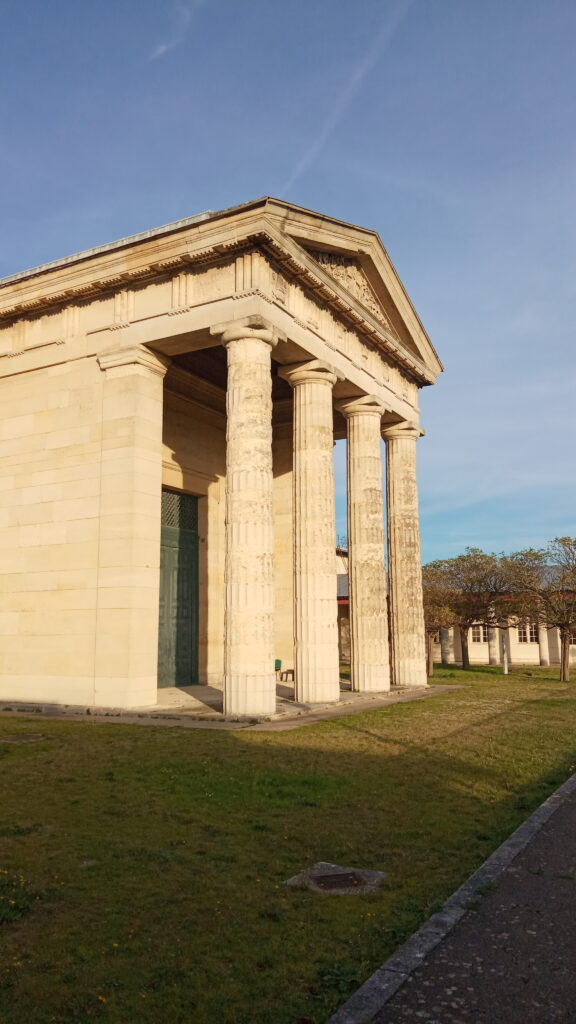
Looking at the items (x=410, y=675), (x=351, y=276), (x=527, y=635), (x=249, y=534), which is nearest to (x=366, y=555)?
(x=410, y=675)

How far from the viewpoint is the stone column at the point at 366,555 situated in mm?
21438

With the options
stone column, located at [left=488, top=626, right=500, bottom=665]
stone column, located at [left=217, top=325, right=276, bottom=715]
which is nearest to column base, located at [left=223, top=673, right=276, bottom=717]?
stone column, located at [left=217, top=325, right=276, bottom=715]

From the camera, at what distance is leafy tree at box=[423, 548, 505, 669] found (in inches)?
1501

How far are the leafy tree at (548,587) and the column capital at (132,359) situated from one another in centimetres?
2042

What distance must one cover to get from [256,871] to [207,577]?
18747 millimetres

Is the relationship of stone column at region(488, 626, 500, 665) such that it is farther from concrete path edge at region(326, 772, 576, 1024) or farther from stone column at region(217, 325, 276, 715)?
concrete path edge at region(326, 772, 576, 1024)

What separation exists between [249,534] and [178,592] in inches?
337

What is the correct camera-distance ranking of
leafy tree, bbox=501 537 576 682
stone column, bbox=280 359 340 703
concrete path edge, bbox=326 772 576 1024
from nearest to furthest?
concrete path edge, bbox=326 772 576 1024 → stone column, bbox=280 359 340 703 → leafy tree, bbox=501 537 576 682

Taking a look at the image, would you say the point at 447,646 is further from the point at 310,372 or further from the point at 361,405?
the point at 310,372

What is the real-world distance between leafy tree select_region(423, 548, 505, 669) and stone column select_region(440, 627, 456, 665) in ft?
30.8

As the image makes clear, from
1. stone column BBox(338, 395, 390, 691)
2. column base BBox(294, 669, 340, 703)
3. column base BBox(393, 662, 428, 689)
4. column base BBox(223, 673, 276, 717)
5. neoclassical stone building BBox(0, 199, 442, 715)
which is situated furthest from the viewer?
column base BBox(393, 662, 428, 689)

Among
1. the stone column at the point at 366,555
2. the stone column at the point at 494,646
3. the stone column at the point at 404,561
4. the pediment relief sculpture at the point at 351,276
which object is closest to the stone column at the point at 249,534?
the pediment relief sculpture at the point at 351,276

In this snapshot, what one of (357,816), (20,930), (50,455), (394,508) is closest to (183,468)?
(50,455)

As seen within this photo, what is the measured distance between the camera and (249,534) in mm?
15812
